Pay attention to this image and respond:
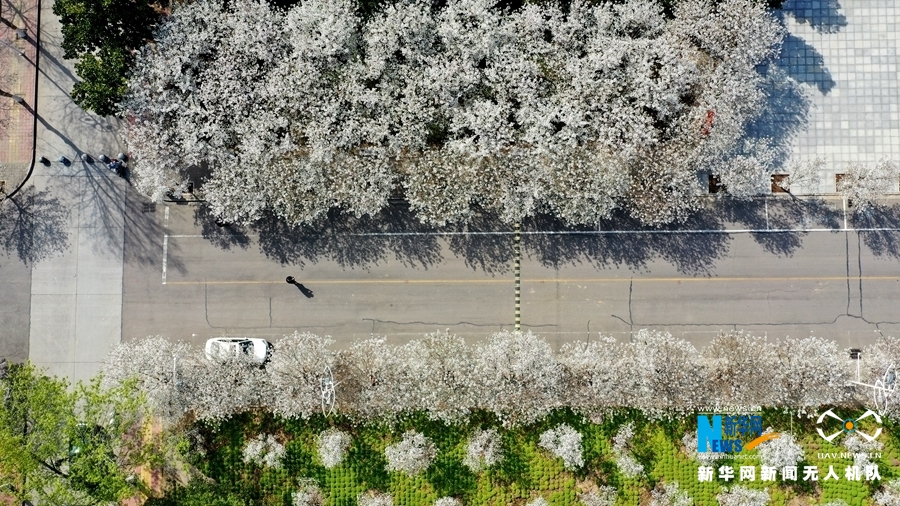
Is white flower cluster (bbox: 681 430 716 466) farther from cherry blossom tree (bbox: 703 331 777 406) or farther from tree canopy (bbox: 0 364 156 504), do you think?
tree canopy (bbox: 0 364 156 504)

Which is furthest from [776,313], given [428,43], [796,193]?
[428,43]

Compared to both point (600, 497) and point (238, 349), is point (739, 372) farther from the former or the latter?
point (238, 349)

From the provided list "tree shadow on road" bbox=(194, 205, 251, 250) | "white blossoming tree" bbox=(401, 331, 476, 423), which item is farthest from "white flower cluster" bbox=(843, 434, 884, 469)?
"tree shadow on road" bbox=(194, 205, 251, 250)

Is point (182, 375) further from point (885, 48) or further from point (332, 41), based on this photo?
point (885, 48)

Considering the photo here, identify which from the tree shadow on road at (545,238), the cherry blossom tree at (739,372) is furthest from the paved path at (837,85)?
the cherry blossom tree at (739,372)

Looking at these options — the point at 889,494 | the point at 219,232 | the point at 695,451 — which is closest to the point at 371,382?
the point at 219,232

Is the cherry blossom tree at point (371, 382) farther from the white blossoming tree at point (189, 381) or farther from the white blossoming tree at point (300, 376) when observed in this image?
the white blossoming tree at point (189, 381)
